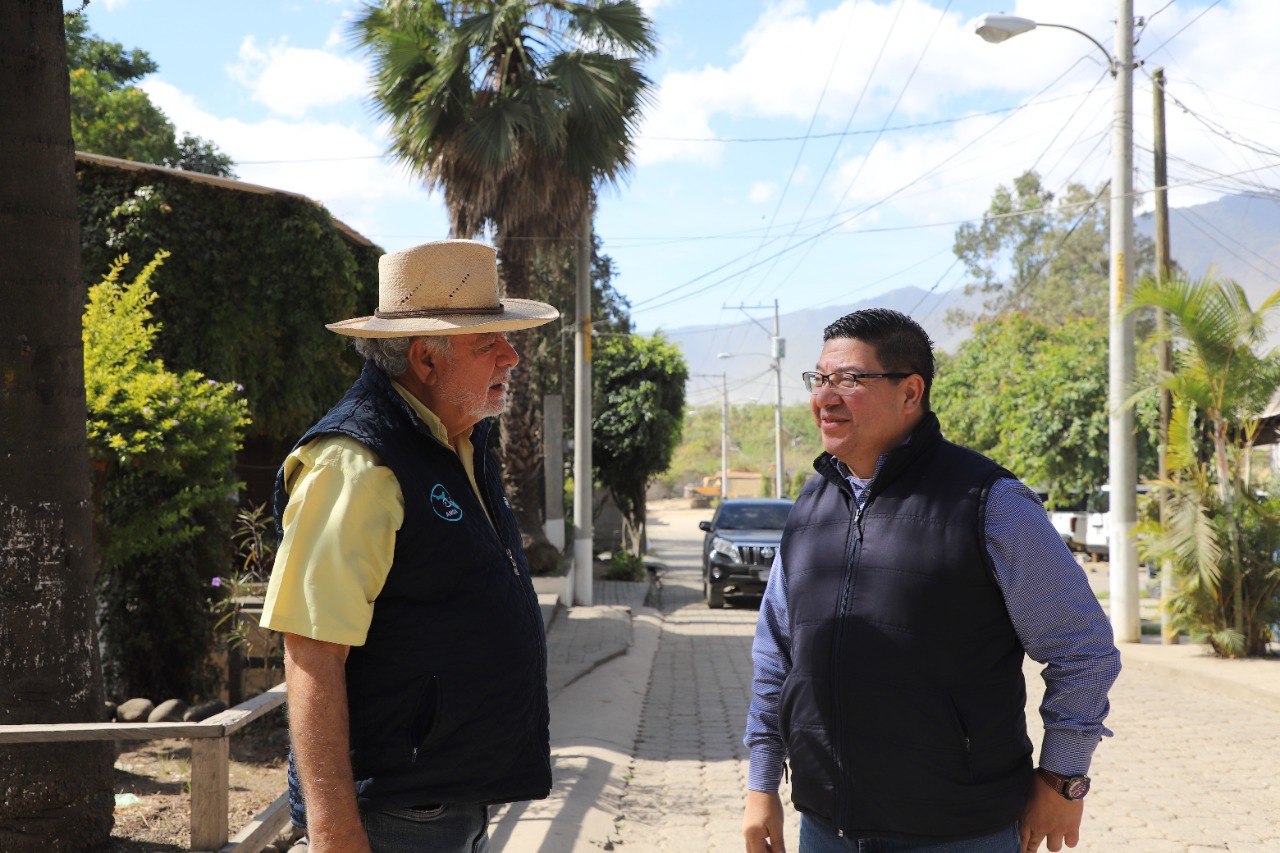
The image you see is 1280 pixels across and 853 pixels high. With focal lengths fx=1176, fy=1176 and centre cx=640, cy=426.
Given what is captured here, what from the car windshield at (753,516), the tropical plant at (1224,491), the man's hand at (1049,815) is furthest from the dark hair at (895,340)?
the car windshield at (753,516)

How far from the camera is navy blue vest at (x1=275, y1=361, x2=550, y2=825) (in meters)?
2.31

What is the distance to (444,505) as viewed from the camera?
7.91ft

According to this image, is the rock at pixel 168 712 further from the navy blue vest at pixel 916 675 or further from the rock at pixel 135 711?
the navy blue vest at pixel 916 675

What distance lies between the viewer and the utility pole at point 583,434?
17.7 m

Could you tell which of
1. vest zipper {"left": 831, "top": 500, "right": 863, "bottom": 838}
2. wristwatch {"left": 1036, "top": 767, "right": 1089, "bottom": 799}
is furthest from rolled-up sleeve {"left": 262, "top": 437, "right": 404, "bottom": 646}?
wristwatch {"left": 1036, "top": 767, "right": 1089, "bottom": 799}

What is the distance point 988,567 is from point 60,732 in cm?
309

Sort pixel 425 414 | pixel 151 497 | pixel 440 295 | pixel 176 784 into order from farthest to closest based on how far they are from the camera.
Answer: pixel 151 497
pixel 176 784
pixel 440 295
pixel 425 414

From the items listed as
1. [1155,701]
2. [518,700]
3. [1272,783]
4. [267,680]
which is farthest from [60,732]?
[1155,701]

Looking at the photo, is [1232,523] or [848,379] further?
[1232,523]

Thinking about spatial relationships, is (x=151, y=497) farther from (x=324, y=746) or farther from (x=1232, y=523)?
(x=1232, y=523)

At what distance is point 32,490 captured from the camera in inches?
160

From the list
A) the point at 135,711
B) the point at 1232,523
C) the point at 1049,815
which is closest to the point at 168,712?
the point at 135,711

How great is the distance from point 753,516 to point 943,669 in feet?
56.8

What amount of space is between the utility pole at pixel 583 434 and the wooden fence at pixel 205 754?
42.5ft
